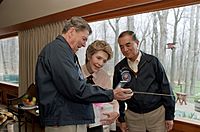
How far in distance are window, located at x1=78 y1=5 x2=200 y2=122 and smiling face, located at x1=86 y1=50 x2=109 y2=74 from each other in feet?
1.45

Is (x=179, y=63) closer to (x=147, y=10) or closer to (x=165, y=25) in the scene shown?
(x=165, y=25)

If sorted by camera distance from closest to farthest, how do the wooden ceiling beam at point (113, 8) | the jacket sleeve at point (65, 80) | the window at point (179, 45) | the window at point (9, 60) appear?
the jacket sleeve at point (65, 80) → the window at point (179, 45) → the wooden ceiling beam at point (113, 8) → the window at point (9, 60)

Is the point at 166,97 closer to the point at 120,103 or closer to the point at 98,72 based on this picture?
the point at 120,103

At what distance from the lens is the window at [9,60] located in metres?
5.34

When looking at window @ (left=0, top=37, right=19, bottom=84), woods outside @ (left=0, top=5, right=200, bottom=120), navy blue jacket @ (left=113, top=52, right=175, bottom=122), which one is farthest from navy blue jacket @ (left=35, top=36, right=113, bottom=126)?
window @ (left=0, top=37, right=19, bottom=84)

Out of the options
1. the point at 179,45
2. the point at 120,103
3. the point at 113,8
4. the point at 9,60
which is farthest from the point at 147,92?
the point at 9,60

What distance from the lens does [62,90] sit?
141 cm

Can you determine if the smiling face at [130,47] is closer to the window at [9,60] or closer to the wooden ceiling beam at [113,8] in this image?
the wooden ceiling beam at [113,8]

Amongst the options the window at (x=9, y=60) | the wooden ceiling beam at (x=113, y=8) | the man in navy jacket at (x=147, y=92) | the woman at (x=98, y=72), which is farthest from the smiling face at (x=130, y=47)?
the window at (x=9, y=60)

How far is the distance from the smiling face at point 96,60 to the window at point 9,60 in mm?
3767

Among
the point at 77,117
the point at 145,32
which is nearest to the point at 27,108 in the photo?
the point at 145,32

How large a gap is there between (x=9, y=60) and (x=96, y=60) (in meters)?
4.30

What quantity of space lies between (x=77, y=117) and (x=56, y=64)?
333mm

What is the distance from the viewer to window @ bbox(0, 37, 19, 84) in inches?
210
